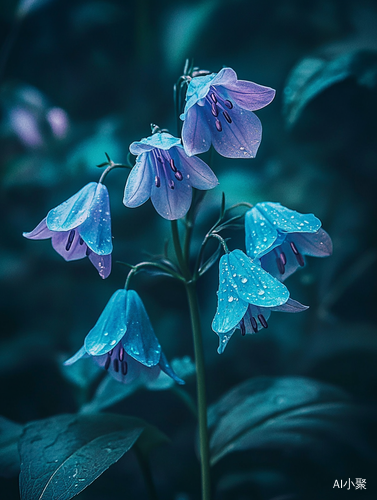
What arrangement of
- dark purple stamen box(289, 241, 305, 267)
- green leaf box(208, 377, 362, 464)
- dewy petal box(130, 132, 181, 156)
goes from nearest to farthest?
dewy petal box(130, 132, 181, 156) → dark purple stamen box(289, 241, 305, 267) → green leaf box(208, 377, 362, 464)

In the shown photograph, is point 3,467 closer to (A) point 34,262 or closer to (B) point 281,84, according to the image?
(A) point 34,262

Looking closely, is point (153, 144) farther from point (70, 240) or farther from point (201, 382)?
point (201, 382)

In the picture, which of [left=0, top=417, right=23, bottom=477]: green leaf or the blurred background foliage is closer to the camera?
[left=0, top=417, right=23, bottom=477]: green leaf

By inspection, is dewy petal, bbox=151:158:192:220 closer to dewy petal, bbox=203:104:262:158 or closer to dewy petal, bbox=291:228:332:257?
dewy petal, bbox=203:104:262:158

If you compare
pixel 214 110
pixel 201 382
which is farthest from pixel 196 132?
pixel 201 382

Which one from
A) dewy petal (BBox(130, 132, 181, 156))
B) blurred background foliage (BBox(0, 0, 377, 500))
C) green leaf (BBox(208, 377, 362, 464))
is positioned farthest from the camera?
blurred background foliage (BBox(0, 0, 377, 500))

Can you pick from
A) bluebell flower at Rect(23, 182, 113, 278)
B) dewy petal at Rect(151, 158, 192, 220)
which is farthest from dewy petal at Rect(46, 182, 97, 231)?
dewy petal at Rect(151, 158, 192, 220)
